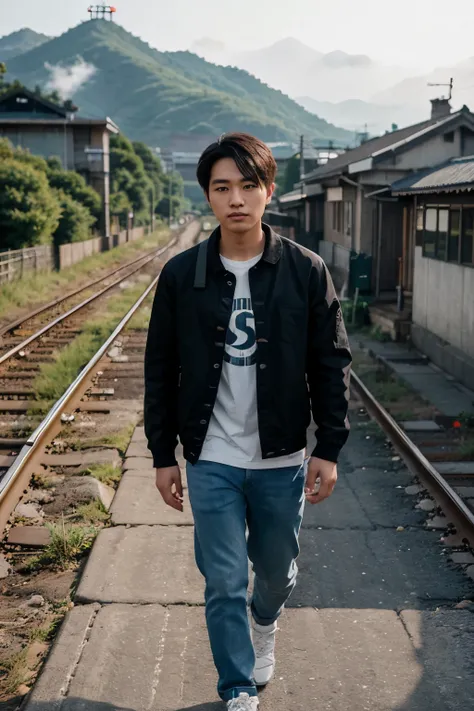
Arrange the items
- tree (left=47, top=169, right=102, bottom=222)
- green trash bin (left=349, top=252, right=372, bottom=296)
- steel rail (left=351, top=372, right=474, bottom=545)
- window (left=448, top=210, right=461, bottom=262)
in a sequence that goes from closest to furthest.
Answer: steel rail (left=351, top=372, right=474, bottom=545) < window (left=448, top=210, right=461, bottom=262) < green trash bin (left=349, top=252, right=372, bottom=296) < tree (left=47, top=169, right=102, bottom=222)

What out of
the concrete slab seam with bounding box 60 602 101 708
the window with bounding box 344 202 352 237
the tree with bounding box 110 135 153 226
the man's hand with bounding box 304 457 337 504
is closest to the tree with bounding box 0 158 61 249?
the window with bounding box 344 202 352 237

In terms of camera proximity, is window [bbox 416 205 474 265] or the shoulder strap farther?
window [bbox 416 205 474 265]

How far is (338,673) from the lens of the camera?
12.4 ft

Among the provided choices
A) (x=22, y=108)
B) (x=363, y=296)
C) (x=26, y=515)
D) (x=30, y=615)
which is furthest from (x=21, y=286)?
(x=22, y=108)

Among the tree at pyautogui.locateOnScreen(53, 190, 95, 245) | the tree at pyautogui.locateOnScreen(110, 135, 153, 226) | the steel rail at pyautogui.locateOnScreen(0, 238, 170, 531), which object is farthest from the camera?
the tree at pyautogui.locateOnScreen(110, 135, 153, 226)

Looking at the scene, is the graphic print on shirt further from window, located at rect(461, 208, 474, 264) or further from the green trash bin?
the green trash bin

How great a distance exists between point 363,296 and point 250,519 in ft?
57.6

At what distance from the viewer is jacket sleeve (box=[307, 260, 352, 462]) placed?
3.27 m

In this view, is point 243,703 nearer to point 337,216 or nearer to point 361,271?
point 361,271

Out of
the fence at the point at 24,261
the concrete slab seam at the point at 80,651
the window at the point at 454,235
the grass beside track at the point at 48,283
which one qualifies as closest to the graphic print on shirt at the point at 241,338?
the concrete slab seam at the point at 80,651

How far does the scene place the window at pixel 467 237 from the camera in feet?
40.2

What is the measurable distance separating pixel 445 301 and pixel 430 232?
1925mm

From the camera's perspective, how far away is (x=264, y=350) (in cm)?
317

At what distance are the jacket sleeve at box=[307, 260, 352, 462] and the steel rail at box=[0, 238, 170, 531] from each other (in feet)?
9.99
